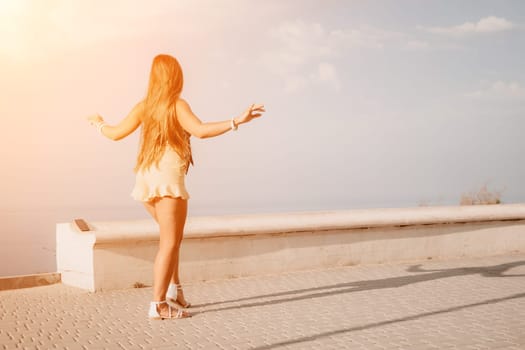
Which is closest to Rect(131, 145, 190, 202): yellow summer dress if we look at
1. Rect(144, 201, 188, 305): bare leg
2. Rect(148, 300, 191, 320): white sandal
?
Rect(144, 201, 188, 305): bare leg

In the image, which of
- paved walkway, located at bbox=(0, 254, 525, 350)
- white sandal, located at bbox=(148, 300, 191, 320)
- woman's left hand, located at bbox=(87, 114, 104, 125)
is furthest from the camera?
woman's left hand, located at bbox=(87, 114, 104, 125)

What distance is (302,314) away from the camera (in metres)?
6.55

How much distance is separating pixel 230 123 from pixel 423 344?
2.26 metres

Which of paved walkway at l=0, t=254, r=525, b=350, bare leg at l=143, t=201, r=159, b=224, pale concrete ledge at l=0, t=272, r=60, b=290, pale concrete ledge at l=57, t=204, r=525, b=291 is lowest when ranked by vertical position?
paved walkway at l=0, t=254, r=525, b=350

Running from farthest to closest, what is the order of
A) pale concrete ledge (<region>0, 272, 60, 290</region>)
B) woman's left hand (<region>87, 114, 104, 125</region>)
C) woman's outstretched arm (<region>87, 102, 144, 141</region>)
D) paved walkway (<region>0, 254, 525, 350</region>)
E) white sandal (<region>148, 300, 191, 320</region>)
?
pale concrete ledge (<region>0, 272, 60, 290</region>), woman's left hand (<region>87, 114, 104, 125</region>), woman's outstretched arm (<region>87, 102, 144, 141</region>), white sandal (<region>148, 300, 191, 320</region>), paved walkway (<region>0, 254, 525, 350</region>)

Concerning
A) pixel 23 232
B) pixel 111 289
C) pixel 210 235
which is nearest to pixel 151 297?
pixel 111 289

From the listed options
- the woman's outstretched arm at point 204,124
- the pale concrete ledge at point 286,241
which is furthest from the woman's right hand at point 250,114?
the pale concrete ledge at point 286,241

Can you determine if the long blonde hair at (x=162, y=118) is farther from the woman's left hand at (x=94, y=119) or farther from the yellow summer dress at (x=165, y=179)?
the woman's left hand at (x=94, y=119)

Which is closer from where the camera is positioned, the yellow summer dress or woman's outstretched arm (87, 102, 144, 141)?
the yellow summer dress

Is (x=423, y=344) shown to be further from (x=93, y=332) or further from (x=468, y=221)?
(x=468, y=221)

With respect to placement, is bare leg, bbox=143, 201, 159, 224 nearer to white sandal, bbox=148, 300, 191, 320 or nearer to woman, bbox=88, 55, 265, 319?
woman, bbox=88, 55, 265, 319

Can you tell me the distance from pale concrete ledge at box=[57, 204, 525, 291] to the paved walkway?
0.67 feet

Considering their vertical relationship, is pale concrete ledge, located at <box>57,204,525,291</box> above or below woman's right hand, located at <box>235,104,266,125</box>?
below

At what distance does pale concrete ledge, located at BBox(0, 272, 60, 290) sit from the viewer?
27.0 ft
